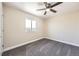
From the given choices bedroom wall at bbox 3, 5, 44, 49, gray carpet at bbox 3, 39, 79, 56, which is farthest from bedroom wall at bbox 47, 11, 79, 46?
bedroom wall at bbox 3, 5, 44, 49

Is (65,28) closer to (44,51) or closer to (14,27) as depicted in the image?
(44,51)

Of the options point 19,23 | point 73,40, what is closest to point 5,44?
point 19,23

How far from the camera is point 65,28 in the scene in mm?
3854

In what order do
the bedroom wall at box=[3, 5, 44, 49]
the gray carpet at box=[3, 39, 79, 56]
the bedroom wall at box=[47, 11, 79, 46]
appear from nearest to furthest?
the gray carpet at box=[3, 39, 79, 56] → the bedroom wall at box=[3, 5, 44, 49] → the bedroom wall at box=[47, 11, 79, 46]

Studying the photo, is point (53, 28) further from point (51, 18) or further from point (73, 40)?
point (73, 40)

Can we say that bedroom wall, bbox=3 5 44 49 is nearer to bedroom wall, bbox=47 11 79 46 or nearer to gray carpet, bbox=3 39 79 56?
gray carpet, bbox=3 39 79 56

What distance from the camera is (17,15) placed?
9.61ft

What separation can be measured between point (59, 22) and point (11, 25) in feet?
10.4

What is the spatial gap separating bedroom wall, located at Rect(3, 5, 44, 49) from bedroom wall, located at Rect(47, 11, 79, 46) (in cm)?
191

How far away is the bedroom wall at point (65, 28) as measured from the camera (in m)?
3.38

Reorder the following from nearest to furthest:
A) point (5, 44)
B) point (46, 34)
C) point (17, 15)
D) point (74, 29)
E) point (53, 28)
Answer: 1. point (5, 44)
2. point (17, 15)
3. point (74, 29)
4. point (53, 28)
5. point (46, 34)

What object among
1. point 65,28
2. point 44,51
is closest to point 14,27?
point 44,51

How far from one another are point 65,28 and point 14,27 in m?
3.16

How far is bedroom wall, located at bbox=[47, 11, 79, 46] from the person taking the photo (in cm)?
338
